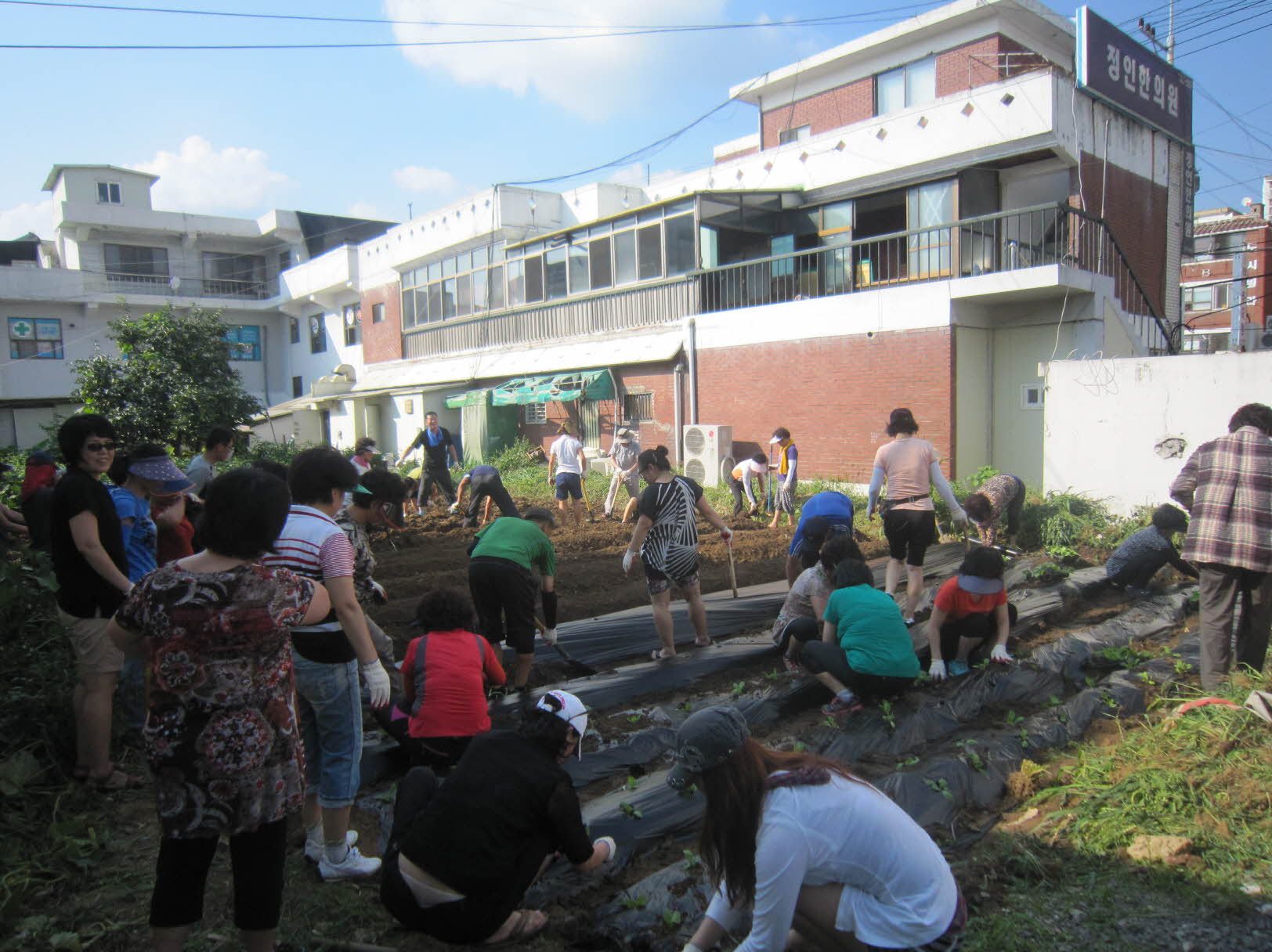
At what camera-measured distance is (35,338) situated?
2653 centimetres

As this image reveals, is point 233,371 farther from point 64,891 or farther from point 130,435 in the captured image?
point 64,891

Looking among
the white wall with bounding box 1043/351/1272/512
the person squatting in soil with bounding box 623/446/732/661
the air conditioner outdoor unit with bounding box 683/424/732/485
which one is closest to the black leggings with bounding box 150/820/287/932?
the person squatting in soil with bounding box 623/446/732/661

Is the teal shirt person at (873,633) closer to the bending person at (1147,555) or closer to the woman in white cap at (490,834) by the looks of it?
the woman in white cap at (490,834)

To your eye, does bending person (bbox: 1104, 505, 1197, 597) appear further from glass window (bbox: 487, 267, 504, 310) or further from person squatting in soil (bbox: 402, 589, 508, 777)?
glass window (bbox: 487, 267, 504, 310)

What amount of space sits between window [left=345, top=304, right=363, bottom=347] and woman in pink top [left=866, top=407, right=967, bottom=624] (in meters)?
24.5

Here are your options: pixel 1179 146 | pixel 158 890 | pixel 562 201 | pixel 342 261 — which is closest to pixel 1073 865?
pixel 158 890

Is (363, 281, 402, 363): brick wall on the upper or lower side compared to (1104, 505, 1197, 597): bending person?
upper

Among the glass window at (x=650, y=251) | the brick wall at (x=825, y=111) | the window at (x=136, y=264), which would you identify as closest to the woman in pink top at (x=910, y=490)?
the glass window at (x=650, y=251)

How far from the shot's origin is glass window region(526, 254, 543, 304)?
63.0ft

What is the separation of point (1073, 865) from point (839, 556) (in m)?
2.21

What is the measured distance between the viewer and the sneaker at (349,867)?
10.1ft

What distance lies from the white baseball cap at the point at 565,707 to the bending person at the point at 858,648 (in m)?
2.28

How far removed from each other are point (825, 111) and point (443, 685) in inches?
663

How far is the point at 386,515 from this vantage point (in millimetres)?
4051
